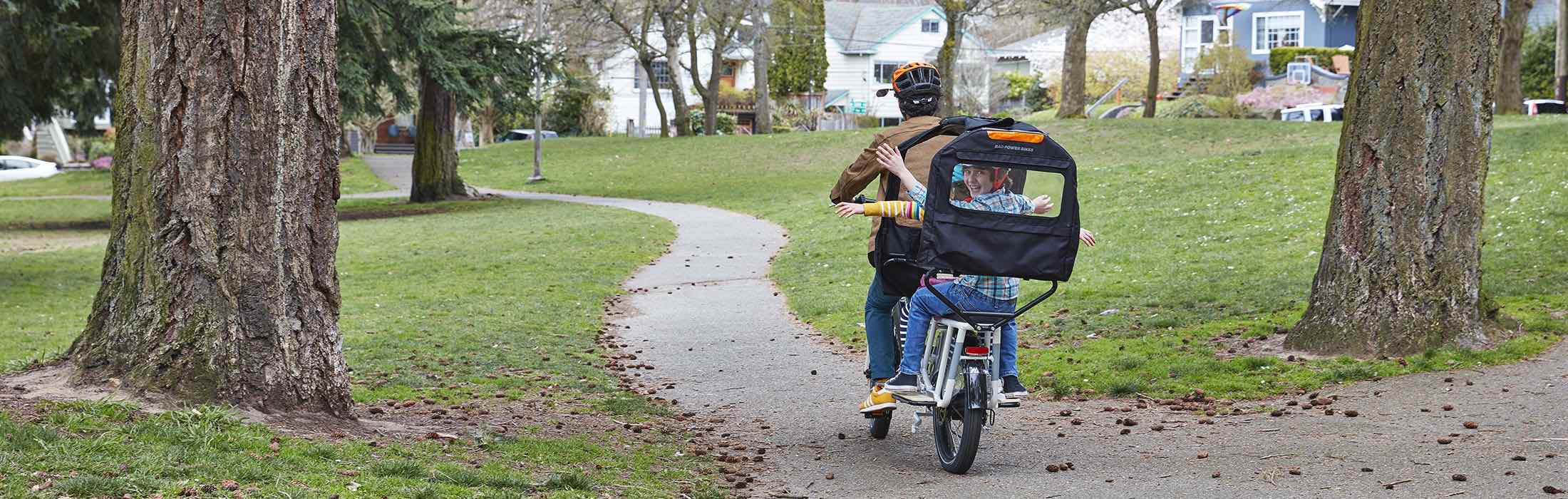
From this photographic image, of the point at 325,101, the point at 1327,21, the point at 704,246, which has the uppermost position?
the point at 1327,21

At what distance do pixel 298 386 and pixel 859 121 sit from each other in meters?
63.0

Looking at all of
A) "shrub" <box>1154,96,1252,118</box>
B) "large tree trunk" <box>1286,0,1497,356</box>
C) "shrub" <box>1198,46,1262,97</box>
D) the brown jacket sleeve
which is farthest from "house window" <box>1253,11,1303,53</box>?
the brown jacket sleeve

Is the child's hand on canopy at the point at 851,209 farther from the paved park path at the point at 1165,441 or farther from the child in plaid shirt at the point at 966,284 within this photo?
the paved park path at the point at 1165,441

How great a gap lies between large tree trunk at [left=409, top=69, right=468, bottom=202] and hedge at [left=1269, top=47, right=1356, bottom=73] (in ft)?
118

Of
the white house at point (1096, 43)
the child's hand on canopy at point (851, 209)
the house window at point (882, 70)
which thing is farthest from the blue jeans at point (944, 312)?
the house window at point (882, 70)

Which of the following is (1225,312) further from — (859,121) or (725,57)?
(725,57)

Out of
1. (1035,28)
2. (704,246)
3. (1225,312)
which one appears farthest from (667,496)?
(1035,28)

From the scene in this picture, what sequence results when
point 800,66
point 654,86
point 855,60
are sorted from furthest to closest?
point 855,60, point 800,66, point 654,86

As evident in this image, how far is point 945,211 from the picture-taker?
19.6 feet

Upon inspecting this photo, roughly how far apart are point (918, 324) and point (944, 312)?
0.71ft

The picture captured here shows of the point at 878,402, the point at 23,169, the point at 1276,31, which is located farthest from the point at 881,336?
the point at 1276,31

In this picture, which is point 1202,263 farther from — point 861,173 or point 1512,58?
point 1512,58

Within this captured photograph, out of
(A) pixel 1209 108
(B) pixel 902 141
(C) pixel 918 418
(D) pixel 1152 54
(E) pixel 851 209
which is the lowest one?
(C) pixel 918 418

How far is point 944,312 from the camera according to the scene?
20.9 ft
